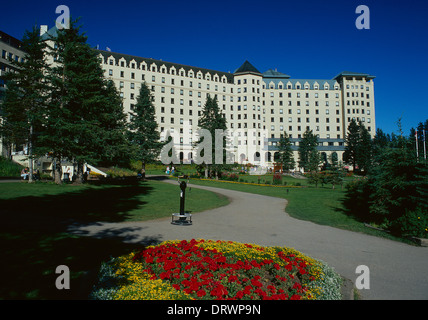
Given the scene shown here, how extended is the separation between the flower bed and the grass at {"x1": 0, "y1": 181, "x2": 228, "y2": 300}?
0.74 metres

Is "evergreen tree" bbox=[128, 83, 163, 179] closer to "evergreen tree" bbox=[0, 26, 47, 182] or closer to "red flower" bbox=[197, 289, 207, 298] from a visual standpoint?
"evergreen tree" bbox=[0, 26, 47, 182]

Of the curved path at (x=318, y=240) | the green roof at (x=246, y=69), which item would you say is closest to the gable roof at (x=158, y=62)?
the green roof at (x=246, y=69)

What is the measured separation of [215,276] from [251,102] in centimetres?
8845

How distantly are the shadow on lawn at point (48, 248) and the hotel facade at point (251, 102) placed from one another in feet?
205

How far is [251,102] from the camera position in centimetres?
8956

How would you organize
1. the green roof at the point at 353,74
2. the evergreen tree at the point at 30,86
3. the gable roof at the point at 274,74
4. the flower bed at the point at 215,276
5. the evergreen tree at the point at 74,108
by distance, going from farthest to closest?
1. the gable roof at the point at 274,74
2. the green roof at the point at 353,74
3. the evergreen tree at the point at 30,86
4. the evergreen tree at the point at 74,108
5. the flower bed at the point at 215,276

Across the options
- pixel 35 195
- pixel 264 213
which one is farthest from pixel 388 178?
pixel 35 195

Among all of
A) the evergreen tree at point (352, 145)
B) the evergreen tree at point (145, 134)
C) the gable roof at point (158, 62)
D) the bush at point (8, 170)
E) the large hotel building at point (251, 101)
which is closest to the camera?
the bush at point (8, 170)

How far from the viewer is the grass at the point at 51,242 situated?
4730 mm

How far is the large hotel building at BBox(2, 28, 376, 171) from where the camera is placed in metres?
78.2

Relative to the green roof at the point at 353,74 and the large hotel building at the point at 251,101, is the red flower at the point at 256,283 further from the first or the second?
the green roof at the point at 353,74

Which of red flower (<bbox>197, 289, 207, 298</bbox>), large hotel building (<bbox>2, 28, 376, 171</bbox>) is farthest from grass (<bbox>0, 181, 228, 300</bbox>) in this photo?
large hotel building (<bbox>2, 28, 376, 171</bbox>)

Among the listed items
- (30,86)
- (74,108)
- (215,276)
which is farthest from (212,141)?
(215,276)

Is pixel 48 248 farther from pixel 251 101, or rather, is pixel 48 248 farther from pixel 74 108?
pixel 251 101
